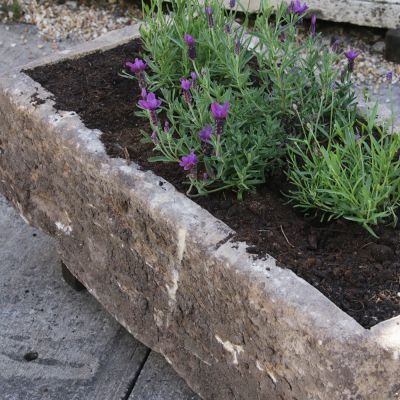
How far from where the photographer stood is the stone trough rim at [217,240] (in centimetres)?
179

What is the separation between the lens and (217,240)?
2068mm

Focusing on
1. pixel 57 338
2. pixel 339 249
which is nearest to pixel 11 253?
pixel 57 338

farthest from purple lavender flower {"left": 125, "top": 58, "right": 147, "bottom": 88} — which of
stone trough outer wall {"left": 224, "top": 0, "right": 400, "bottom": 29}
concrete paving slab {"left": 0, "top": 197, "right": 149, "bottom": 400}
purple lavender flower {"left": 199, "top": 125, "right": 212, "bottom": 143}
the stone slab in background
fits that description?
the stone slab in background

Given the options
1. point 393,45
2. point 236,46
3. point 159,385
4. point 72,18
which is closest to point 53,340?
point 159,385

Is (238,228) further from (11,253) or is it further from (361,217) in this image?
(11,253)

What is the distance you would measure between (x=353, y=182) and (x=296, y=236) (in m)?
0.20

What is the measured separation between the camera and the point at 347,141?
2.17m

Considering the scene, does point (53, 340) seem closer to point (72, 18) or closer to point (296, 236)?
point (296, 236)

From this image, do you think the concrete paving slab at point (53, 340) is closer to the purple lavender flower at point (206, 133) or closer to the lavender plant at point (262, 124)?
the lavender plant at point (262, 124)

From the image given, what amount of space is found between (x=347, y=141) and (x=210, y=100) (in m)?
0.40

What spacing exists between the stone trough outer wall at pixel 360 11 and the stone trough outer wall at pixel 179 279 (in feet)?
6.38

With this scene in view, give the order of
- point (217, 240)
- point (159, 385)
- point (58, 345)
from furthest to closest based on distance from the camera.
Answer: point (58, 345)
point (159, 385)
point (217, 240)

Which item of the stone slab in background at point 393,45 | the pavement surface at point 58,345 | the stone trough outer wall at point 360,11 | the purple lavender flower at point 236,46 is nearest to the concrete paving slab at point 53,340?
the pavement surface at point 58,345

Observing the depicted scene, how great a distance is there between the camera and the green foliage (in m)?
2.06
